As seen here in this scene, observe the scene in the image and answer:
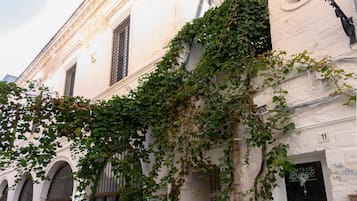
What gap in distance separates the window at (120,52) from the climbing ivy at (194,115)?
252 cm

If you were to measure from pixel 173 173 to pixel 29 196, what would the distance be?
365 inches

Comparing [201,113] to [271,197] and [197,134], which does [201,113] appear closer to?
[197,134]

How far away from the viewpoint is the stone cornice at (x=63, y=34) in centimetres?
997

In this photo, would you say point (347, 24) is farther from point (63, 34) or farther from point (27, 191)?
point (27, 191)

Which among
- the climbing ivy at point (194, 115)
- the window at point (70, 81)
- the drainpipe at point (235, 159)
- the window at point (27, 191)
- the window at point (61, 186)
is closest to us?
the climbing ivy at point (194, 115)

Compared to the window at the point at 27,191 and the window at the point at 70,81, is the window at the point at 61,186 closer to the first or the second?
the window at the point at 27,191

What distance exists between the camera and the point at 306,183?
3719 millimetres

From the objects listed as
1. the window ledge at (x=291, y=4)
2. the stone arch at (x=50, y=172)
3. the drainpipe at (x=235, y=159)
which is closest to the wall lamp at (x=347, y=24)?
the window ledge at (x=291, y=4)

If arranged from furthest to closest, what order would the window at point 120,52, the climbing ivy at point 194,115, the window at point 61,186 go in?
the window at point 61,186
the window at point 120,52
the climbing ivy at point 194,115

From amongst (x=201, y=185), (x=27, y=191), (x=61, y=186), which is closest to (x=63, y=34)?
(x=61, y=186)

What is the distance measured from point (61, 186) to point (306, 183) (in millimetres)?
8189

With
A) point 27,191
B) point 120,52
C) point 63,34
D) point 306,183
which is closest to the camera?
point 306,183

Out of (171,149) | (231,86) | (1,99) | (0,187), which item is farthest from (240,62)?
(0,187)

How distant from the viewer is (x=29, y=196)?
39.0ft
